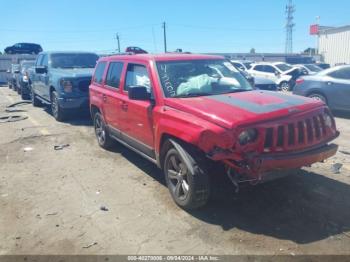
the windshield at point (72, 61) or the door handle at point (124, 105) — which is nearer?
the door handle at point (124, 105)

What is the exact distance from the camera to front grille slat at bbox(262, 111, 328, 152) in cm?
381

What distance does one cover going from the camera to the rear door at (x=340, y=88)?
9.67 metres

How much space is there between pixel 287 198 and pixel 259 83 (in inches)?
377

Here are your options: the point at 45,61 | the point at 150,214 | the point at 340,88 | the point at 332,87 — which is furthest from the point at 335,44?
the point at 150,214

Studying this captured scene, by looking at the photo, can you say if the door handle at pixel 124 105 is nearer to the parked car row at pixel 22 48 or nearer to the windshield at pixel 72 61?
the windshield at pixel 72 61

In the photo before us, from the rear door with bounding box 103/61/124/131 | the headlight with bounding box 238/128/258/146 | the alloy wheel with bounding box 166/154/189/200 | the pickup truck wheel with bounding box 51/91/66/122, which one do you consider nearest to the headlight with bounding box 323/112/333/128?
the headlight with bounding box 238/128/258/146

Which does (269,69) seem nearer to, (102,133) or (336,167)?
(102,133)

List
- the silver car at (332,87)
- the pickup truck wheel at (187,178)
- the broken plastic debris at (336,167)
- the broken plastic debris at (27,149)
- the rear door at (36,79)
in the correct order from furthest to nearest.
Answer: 1. the rear door at (36,79)
2. the silver car at (332,87)
3. the broken plastic debris at (27,149)
4. the broken plastic debris at (336,167)
5. the pickup truck wheel at (187,178)

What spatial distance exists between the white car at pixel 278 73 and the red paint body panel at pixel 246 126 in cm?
1381

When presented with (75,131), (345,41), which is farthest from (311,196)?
(345,41)

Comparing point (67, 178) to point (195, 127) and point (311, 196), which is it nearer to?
point (195, 127)

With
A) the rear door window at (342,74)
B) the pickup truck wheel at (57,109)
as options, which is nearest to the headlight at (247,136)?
the rear door window at (342,74)

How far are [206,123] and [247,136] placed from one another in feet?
1.50

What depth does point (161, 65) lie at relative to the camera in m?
5.07
